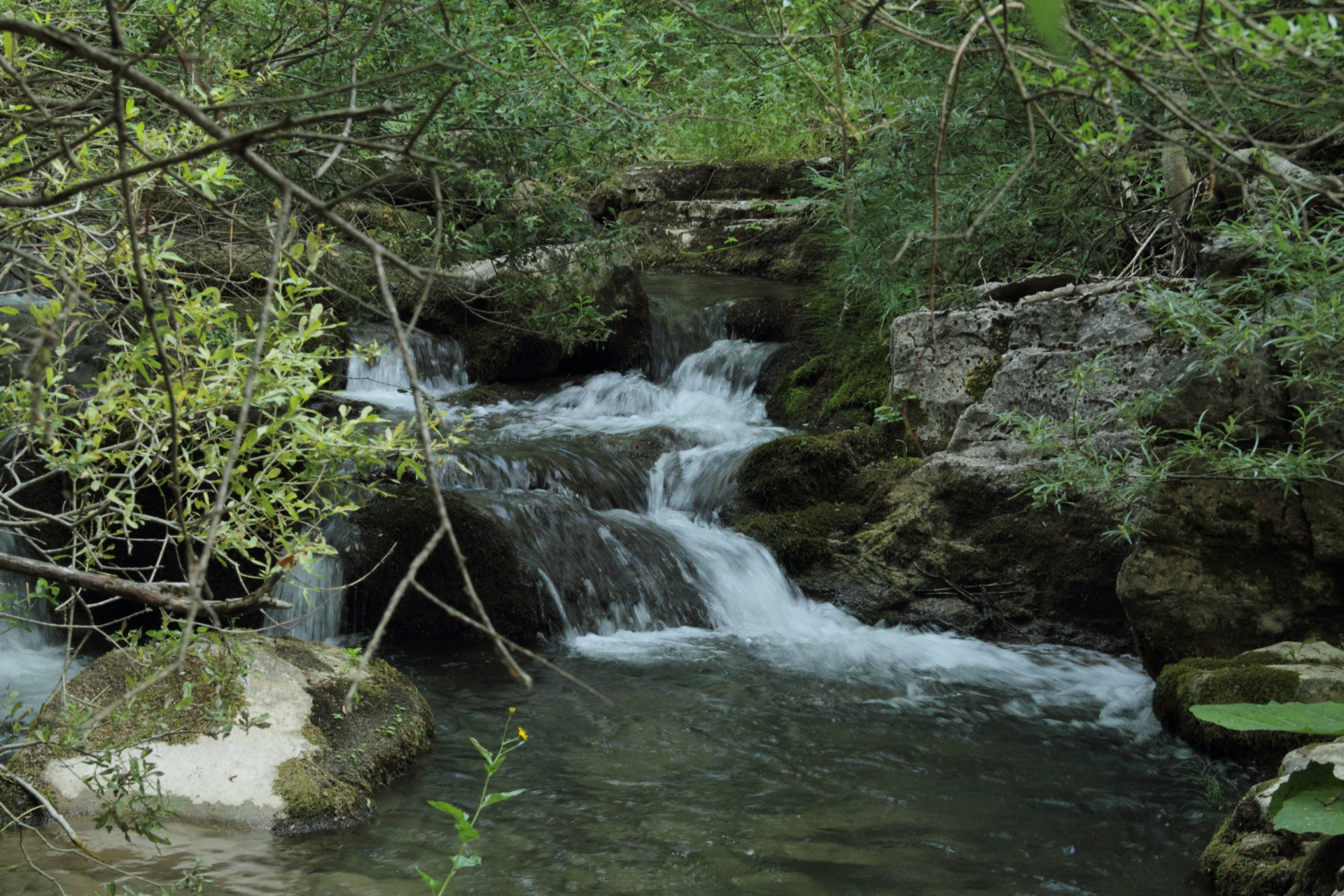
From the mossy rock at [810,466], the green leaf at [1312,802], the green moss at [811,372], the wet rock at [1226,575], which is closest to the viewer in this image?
the green leaf at [1312,802]

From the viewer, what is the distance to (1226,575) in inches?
215

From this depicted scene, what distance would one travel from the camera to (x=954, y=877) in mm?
3848

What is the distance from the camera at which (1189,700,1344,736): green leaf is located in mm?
3016

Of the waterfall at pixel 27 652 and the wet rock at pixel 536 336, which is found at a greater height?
the wet rock at pixel 536 336

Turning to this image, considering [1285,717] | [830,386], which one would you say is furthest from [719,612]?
[1285,717]

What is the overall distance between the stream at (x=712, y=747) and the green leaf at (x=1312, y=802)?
1.02 meters

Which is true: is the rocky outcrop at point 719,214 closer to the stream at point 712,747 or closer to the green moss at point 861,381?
the green moss at point 861,381

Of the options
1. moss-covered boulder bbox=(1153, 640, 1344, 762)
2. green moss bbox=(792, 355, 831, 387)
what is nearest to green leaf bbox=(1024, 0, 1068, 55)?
moss-covered boulder bbox=(1153, 640, 1344, 762)

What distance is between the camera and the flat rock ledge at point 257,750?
13.4 ft

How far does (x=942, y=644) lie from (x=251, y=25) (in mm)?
5418

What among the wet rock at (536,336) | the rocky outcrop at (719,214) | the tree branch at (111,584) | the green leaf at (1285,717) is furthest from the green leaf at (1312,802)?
the rocky outcrop at (719,214)

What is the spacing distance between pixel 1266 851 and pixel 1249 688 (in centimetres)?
136

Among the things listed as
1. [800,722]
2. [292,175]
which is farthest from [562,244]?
[800,722]

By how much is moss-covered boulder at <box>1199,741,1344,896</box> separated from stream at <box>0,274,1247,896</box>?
16cm
